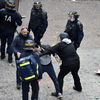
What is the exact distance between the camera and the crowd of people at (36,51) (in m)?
11.2

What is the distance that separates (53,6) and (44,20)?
7.13m

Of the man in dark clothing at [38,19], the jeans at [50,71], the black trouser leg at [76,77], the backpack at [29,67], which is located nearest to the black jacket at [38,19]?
the man in dark clothing at [38,19]

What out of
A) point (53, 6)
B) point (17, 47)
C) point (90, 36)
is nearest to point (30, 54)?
point (17, 47)

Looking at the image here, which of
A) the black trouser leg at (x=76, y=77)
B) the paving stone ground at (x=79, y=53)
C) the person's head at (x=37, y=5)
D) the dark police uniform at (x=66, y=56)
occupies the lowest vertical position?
the paving stone ground at (x=79, y=53)

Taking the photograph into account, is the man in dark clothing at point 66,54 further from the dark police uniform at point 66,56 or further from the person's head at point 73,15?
the person's head at point 73,15

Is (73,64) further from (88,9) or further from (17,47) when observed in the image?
(88,9)

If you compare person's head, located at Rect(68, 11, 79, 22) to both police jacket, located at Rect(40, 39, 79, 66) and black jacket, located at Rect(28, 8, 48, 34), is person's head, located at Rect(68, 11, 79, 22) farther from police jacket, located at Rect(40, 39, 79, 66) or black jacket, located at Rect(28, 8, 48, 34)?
police jacket, located at Rect(40, 39, 79, 66)

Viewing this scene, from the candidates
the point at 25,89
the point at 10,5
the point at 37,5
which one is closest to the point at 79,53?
the point at 37,5

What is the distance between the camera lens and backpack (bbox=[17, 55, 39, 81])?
1109cm

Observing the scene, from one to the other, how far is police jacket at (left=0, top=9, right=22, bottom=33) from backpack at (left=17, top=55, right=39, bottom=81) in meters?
3.12

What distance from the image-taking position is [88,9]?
2244cm

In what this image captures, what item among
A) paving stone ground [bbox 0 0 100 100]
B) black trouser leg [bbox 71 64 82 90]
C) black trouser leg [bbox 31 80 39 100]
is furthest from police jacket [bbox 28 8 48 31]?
black trouser leg [bbox 31 80 39 100]

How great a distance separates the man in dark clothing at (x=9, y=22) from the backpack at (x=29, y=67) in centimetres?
312

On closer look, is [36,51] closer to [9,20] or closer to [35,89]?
[35,89]
